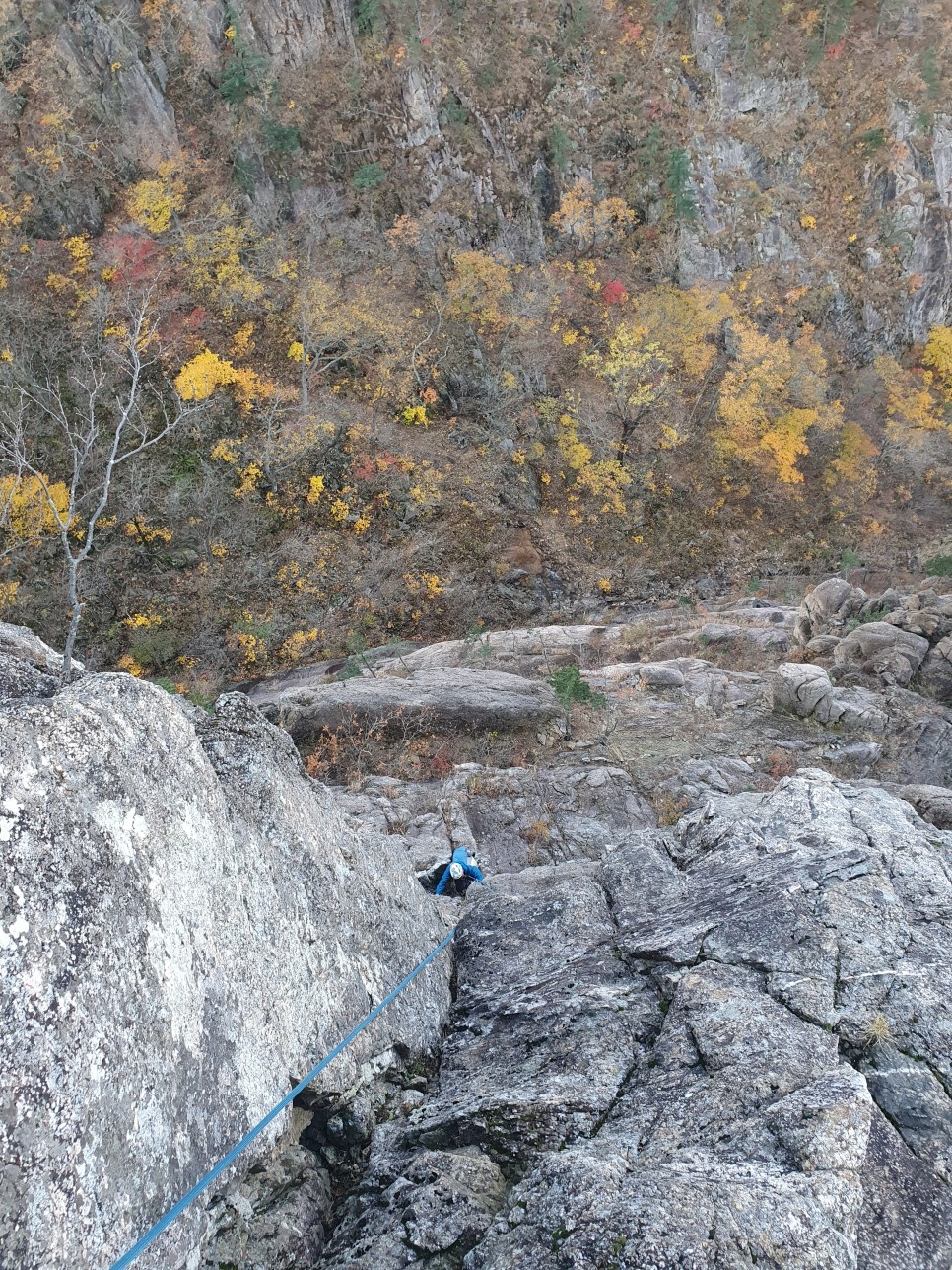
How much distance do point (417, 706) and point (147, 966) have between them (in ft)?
37.0

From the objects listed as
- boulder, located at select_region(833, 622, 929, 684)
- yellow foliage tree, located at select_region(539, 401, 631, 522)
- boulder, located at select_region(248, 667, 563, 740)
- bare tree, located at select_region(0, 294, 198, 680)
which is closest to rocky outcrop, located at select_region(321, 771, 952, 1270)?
boulder, located at select_region(248, 667, 563, 740)

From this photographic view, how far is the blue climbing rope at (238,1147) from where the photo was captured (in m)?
3.20

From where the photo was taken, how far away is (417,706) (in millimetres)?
14977

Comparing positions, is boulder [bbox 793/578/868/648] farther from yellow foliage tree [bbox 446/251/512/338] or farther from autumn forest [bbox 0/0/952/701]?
yellow foliage tree [bbox 446/251/512/338]

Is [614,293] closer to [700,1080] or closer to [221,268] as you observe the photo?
[221,268]

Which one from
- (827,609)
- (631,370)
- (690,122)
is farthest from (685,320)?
(827,609)

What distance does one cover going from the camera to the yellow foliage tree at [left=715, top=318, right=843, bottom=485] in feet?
95.0

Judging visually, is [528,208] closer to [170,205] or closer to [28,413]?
[170,205]

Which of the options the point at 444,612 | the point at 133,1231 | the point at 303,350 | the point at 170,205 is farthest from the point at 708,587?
the point at 133,1231

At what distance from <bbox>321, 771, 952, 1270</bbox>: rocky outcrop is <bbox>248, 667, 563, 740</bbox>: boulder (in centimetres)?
720

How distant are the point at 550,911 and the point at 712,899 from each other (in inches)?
69.0

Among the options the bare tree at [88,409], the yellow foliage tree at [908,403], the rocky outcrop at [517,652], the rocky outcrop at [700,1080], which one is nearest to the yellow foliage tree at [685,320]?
the yellow foliage tree at [908,403]

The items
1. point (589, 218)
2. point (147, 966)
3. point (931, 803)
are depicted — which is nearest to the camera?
point (147, 966)

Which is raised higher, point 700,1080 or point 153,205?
point 153,205
